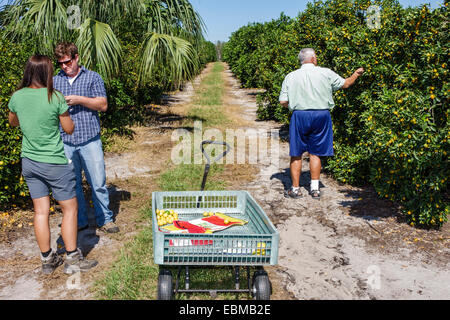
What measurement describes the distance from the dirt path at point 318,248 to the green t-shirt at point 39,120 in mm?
1111

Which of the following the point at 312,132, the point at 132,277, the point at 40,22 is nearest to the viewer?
the point at 132,277

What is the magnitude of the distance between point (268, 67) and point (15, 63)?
901cm

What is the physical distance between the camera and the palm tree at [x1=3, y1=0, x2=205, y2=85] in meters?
6.28

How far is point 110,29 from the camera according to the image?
647 centimetres

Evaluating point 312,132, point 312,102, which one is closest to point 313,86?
point 312,102

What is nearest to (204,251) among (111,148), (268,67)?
(111,148)

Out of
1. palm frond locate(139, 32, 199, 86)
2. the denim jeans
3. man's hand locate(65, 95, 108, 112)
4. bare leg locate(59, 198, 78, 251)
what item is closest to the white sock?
the denim jeans

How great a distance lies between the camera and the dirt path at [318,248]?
3328 mm

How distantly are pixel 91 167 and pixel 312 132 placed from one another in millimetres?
2831

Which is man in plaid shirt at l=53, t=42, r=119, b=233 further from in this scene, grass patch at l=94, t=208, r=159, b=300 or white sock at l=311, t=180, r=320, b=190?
white sock at l=311, t=180, r=320, b=190

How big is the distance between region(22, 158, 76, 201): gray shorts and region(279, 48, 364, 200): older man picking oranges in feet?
9.79

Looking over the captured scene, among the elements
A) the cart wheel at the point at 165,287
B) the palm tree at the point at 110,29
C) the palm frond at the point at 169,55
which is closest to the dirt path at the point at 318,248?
the cart wheel at the point at 165,287

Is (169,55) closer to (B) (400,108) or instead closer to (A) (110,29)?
(A) (110,29)
